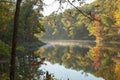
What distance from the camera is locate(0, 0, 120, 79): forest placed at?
9.99 metres

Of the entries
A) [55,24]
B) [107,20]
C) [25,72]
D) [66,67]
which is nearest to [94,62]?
[66,67]

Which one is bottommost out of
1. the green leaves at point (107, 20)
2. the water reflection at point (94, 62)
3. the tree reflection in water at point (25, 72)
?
the water reflection at point (94, 62)

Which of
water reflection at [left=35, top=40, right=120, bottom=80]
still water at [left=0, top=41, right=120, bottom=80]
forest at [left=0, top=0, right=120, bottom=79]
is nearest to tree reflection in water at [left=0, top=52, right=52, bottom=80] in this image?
still water at [left=0, top=41, right=120, bottom=80]

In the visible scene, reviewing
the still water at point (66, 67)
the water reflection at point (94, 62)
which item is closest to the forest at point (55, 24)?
the water reflection at point (94, 62)

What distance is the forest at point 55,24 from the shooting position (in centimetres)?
999

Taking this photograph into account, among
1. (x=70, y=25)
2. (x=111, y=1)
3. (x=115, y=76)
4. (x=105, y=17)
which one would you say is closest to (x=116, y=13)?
(x=105, y=17)

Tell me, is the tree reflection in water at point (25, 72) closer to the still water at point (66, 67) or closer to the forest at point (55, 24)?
the still water at point (66, 67)

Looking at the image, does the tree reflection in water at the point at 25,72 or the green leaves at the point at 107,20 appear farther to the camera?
the green leaves at the point at 107,20

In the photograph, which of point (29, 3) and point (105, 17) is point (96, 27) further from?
point (29, 3)

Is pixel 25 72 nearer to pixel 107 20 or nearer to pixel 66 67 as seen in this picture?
pixel 66 67

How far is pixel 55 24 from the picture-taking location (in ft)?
33.7

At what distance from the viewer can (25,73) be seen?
85.7 feet

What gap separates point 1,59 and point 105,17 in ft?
215

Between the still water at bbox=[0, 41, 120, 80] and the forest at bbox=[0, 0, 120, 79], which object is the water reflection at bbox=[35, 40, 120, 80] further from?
the forest at bbox=[0, 0, 120, 79]
